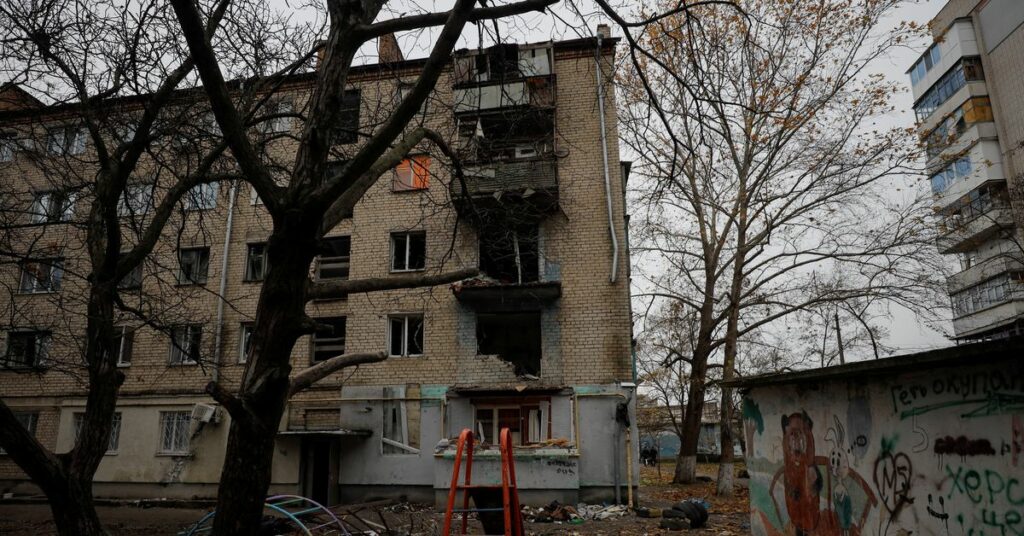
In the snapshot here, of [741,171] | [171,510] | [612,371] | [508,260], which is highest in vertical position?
[741,171]

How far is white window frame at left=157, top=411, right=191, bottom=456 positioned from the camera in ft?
64.2

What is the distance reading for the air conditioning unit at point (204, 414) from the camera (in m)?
19.0

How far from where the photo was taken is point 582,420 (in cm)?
1683

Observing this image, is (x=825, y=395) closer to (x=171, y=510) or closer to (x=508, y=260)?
(x=508, y=260)

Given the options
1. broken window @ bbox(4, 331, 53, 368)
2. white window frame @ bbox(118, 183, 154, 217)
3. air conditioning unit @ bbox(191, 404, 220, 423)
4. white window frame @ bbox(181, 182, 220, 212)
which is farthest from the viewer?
air conditioning unit @ bbox(191, 404, 220, 423)

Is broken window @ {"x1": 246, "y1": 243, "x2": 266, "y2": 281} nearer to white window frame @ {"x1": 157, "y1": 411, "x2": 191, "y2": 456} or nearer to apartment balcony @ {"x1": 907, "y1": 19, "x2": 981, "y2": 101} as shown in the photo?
white window frame @ {"x1": 157, "y1": 411, "x2": 191, "y2": 456}

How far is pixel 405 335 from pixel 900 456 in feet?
49.7

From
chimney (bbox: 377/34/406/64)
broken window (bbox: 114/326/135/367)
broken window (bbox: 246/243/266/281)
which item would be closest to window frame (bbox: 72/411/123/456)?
broken window (bbox: 114/326/135/367)

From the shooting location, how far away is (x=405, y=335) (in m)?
19.1

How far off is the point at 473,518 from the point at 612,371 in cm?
574

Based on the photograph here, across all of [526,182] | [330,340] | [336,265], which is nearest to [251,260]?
[336,265]

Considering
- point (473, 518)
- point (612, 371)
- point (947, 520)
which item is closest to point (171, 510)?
point (473, 518)

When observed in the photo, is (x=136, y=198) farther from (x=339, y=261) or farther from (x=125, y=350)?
(x=125, y=350)

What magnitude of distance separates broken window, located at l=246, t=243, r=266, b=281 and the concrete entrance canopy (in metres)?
17.3
